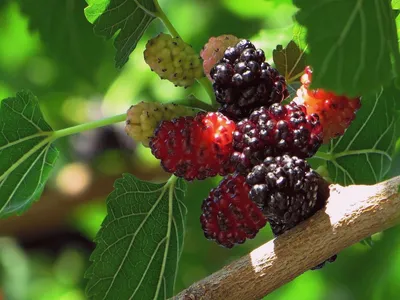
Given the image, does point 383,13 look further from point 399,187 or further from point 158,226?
point 158,226

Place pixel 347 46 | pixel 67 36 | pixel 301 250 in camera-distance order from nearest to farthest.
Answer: pixel 347 46 < pixel 301 250 < pixel 67 36

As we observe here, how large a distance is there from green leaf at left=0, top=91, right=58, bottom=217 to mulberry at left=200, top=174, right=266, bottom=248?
286mm

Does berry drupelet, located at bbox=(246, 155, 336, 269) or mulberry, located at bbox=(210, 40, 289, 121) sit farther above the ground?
mulberry, located at bbox=(210, 40, 289, 121)

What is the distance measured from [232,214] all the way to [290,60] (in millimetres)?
216

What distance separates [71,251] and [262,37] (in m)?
1.27

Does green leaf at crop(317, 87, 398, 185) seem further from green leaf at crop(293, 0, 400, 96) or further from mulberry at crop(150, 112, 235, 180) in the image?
green leaf at crop(293, 0, 400, 96)

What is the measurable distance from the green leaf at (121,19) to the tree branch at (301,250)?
1.17 feet

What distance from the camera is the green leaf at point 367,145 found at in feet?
3.88

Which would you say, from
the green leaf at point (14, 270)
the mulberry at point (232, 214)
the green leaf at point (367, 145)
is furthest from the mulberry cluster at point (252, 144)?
the green leaf at point (14, 270)

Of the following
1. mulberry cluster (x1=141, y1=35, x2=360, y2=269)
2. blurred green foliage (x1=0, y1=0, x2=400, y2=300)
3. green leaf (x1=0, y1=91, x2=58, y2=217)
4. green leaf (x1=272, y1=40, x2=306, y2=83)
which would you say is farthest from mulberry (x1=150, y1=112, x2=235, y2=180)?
blurred green foliage (x1=0, y1=0, x2=400, y2=300)

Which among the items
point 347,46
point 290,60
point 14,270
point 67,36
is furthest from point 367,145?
point 14,270

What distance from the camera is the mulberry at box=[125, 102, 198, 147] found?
104cm

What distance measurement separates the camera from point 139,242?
46.4 inches

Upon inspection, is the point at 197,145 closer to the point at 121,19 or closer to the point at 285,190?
the point at 285,190
